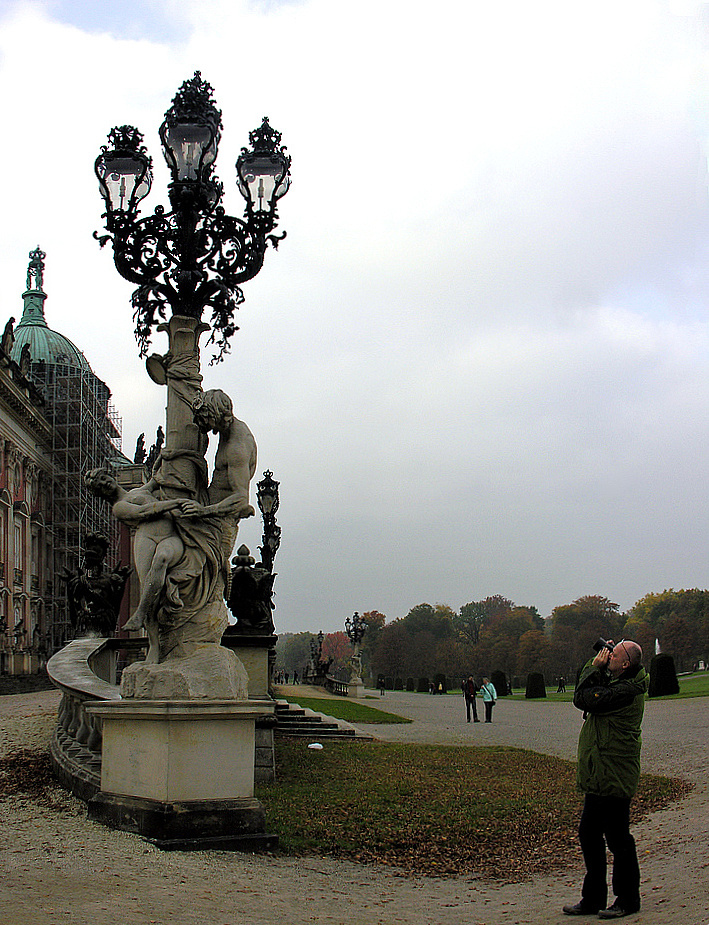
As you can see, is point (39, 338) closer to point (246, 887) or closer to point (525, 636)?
point (525, 636)

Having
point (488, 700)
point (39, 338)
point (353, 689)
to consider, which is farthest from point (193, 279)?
point (39, 338)

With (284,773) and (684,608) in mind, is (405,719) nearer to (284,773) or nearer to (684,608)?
(284,773)

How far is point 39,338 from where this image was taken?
2657 inches

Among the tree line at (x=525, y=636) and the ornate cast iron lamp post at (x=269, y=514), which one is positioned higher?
the ornate cast iron lamp post at (x=269, y=514)

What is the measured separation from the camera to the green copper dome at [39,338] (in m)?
65.1

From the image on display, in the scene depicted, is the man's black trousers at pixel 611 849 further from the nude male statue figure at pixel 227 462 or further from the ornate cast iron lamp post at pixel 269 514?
the ornate cast iron lamp post at pixel 269 514

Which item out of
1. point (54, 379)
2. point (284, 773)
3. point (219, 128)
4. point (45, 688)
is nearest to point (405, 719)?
point (45, 688)

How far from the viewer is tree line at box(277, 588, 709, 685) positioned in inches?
3078

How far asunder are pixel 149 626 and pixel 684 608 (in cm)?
9696

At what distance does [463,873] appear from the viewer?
6.73m

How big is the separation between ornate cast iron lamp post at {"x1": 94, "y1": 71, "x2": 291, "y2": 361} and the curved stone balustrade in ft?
12.2

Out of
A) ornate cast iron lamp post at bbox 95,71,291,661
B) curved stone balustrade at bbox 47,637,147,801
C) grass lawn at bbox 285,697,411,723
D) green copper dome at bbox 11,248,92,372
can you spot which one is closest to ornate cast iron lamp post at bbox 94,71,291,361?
ornate cast iron lamp post at bbox 95,71,291,661

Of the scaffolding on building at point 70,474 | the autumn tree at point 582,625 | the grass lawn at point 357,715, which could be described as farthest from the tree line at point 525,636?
the grass lawn at point 357,715

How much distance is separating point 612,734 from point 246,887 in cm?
240
